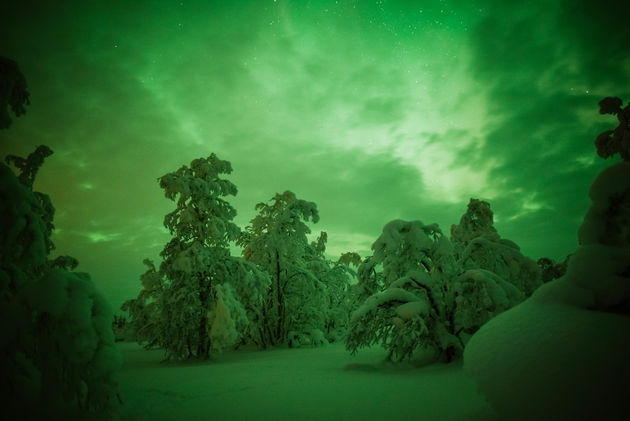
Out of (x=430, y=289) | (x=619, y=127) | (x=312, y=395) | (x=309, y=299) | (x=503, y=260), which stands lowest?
(x=312, y=395)

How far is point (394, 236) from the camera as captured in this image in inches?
356

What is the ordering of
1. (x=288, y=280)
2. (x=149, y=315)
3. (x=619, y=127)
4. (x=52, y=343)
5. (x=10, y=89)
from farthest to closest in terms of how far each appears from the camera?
(x=288, y=280) → (x=149, y=315) → (x=619, y=127) → (x=10, y=89) → (x=52, y=343)

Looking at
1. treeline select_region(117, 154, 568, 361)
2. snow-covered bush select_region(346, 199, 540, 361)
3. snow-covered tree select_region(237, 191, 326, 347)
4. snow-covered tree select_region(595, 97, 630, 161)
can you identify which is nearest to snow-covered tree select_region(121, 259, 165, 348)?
treeline select_region(117, 154, 568, 361)

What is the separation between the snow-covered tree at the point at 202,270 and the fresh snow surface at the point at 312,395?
332 centimetres

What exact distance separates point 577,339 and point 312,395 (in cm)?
464

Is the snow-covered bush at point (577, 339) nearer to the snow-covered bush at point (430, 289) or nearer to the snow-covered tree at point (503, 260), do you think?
the snow-covered bush at point (430, 289)

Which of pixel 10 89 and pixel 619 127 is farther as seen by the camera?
pixel 619 127

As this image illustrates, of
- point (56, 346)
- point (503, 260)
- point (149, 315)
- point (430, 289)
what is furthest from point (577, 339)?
point (149, 315)

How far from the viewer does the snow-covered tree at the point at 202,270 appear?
11953mm

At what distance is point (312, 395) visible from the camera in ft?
19.1

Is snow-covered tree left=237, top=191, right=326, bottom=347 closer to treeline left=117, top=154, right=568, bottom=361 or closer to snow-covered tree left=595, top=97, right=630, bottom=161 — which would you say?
treeline left=117, top=154, right=568, bottom=361

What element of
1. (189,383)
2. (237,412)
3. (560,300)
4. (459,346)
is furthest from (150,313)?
(560,300)

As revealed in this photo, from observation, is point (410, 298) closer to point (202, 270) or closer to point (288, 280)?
point (202, 270)

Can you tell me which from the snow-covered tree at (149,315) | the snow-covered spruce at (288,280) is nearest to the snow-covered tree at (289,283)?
the snow-covered spruce at (288,280)
